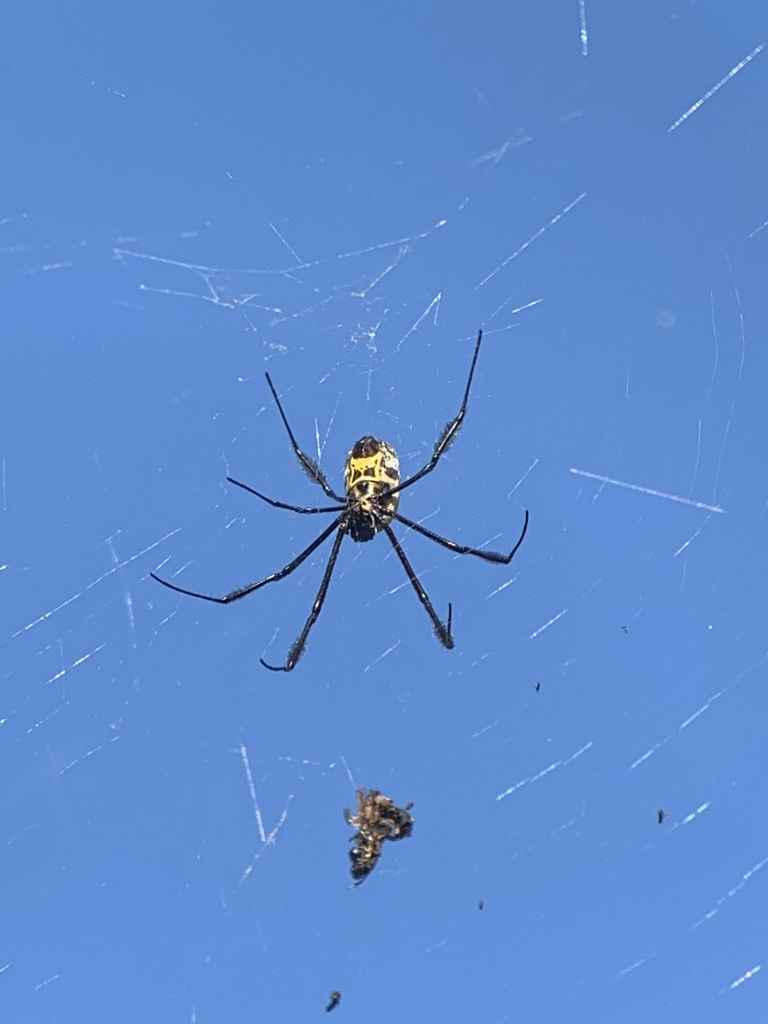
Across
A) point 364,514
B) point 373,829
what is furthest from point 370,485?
point 373,829

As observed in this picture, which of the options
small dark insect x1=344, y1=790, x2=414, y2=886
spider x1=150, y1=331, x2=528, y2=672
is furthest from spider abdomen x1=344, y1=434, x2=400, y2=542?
small dark insect x1=344, y1=790, x2=414, y2=886

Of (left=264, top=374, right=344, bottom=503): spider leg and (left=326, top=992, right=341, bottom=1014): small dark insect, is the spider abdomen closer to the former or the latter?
(left=264, top=374, right=344, bottom=503): spider leg

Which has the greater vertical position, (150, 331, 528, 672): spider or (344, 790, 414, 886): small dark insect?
(150, 331, 528, 672): spider

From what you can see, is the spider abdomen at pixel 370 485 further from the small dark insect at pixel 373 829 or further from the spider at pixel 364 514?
the small dark insect at pixel 373 829

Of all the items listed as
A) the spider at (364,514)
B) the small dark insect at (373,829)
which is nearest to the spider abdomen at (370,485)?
the spider at (364,514)

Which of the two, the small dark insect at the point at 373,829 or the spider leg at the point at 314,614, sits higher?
the spider leg at the point at 314,614

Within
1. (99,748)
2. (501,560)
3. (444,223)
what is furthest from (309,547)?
(444,223)

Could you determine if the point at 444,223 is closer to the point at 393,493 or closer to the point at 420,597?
the point at 393,493
